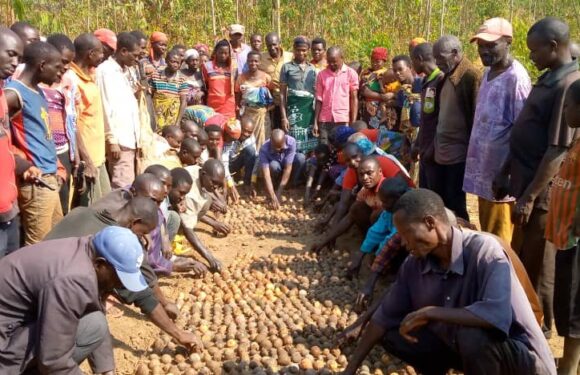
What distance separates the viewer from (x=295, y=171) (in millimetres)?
7605

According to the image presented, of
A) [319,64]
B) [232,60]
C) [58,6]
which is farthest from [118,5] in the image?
[319,64]

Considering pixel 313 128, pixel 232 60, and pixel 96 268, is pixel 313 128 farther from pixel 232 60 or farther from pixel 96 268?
pixel 96 268

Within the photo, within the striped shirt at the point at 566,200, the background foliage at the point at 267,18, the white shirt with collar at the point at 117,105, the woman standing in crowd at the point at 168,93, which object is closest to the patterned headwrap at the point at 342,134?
the woman standing in crowd at the point at 168,93

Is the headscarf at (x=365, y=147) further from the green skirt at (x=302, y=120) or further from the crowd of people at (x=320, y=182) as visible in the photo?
the green skirt at (x=302, y=120)

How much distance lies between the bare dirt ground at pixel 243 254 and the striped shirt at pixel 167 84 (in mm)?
1737

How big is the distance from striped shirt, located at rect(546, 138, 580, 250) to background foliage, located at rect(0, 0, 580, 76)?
8.49 m

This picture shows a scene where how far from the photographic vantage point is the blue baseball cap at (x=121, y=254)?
2562mm

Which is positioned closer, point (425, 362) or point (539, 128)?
point (425, 362)

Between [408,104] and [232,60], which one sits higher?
[232,60]

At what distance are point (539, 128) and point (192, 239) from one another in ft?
9.87

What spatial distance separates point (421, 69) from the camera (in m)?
5.30

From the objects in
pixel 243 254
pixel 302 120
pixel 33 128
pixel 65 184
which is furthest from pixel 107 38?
pixel 302 120

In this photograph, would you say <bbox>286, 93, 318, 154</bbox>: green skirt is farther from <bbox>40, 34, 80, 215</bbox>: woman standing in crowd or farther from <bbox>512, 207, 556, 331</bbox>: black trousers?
<bbox>512, 207, 556, 331</bbox>: black trousers

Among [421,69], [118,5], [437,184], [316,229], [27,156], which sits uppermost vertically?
[118,5]
